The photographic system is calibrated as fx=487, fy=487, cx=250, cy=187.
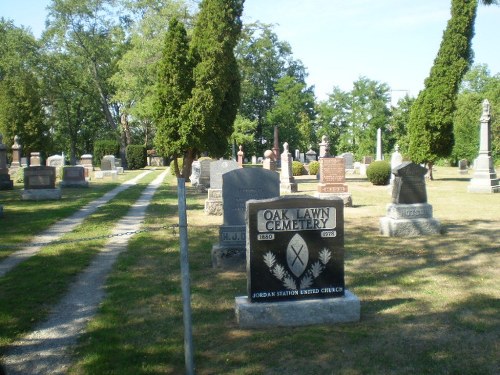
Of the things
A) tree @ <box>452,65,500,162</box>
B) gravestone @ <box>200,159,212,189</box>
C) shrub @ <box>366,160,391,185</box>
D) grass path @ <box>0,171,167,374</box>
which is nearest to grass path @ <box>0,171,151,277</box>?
grass path @ <box>0,171,167,374</box>

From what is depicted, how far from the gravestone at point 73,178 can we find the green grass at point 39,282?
12.7m

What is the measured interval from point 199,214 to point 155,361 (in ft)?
33.4

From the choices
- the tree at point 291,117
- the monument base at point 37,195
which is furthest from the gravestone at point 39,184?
the tree at point 291,117

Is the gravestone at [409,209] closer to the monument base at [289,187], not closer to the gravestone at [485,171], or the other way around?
the gravestone at [485,171]

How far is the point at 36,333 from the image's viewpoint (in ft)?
16.5

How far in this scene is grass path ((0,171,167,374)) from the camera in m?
4.30

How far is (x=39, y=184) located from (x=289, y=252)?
15.2 m

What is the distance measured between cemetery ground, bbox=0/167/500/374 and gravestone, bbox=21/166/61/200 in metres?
7.47

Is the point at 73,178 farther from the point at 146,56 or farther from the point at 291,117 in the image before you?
the point at 291,117

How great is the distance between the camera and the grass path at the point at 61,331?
14.1ft

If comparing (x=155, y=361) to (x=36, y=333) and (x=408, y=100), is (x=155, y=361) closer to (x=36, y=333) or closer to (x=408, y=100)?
(x=36, y=333)

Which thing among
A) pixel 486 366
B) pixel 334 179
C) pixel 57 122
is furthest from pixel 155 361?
pixel 57 122

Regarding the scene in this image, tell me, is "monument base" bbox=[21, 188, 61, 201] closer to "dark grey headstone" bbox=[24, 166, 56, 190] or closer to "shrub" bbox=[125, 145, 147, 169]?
"dark grey headstone" bbox=[24, 166, 56, 190]

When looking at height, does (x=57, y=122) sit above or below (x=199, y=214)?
above
